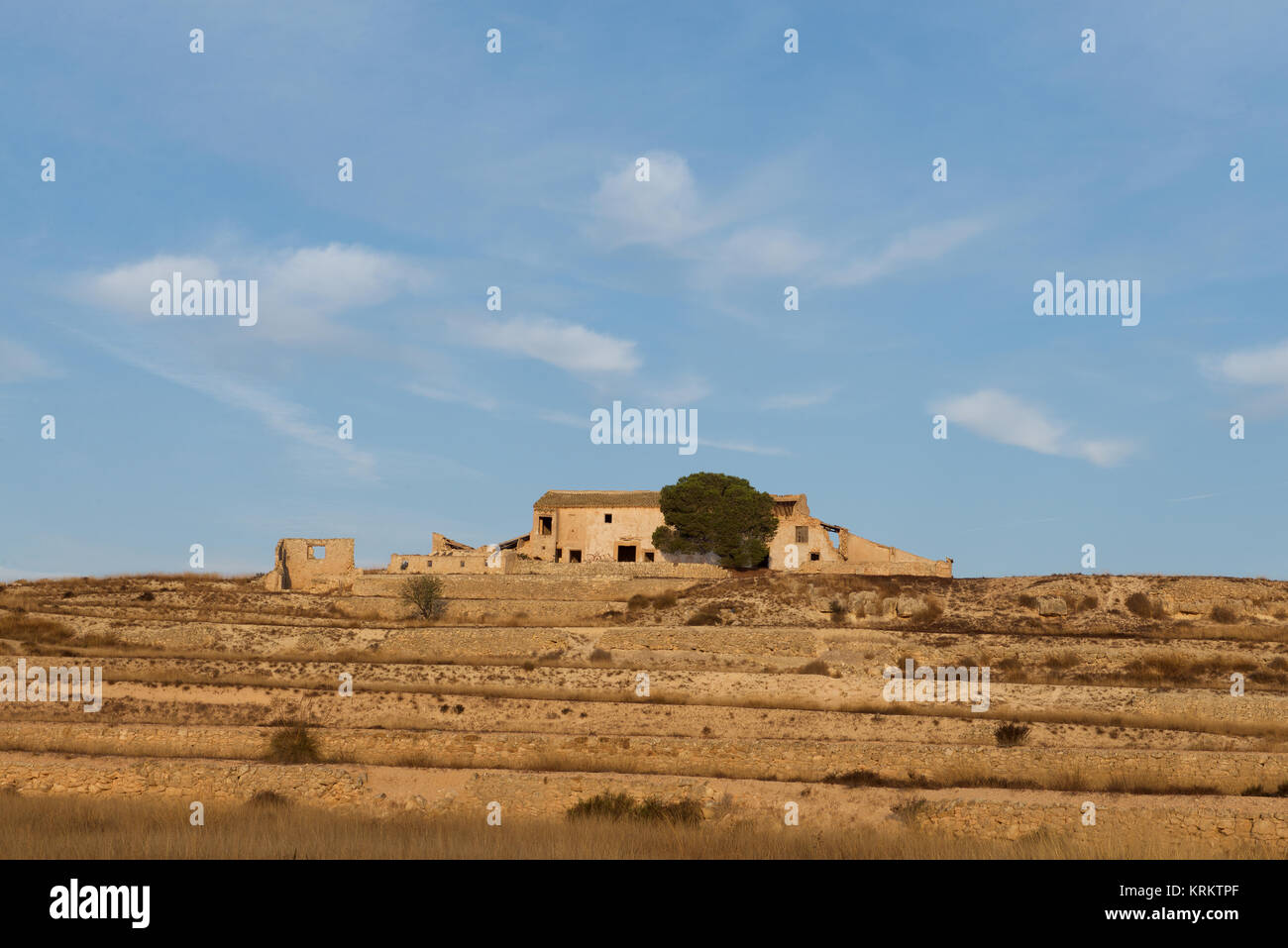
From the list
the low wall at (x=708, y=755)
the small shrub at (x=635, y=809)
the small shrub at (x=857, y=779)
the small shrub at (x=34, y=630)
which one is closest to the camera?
the small shrub at (x=635, y=809)

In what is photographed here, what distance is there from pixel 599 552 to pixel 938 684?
27.2 metres

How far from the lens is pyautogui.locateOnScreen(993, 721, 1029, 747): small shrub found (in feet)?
77.4

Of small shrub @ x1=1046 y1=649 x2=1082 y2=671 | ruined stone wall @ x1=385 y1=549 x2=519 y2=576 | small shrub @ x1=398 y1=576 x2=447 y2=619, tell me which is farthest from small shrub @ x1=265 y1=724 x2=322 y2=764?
ruined stone wall @ x1=385 y1=549 x2=519 y2=576

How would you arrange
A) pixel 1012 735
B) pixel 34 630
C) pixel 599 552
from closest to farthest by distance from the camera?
1. pixel 1012 735
2. pixel 34 630
3. pixel 599 552

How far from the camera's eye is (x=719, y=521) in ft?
171

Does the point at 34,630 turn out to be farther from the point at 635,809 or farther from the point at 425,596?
the point at 635,809

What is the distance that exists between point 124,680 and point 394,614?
595 inches

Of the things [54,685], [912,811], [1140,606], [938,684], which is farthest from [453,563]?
[912,811]

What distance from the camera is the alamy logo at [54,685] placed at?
26.4 metres

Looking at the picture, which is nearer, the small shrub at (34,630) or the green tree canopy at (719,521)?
the small shrub at (34,630)

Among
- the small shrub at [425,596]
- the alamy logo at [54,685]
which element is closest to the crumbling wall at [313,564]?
the small shrub at [425,596]
